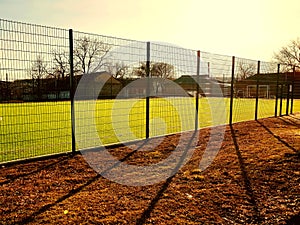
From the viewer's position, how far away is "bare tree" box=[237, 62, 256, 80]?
1012 cm

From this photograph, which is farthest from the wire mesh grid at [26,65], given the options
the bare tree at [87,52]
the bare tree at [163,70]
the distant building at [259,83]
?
the distant building at [259,83]

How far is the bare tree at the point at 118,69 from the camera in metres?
6.62

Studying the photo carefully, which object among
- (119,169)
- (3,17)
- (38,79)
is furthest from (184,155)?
(3,17)

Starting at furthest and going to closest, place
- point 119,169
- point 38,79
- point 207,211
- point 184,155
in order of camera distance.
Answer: point 184,155 < point 38,79 < point 119,169 < point 207,211

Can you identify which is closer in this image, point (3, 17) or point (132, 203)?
point (132, 203)

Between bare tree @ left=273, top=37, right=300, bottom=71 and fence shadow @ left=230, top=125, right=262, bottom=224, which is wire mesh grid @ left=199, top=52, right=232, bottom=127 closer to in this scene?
fence shadow @ left=230, top=125, right=262, bottom=224

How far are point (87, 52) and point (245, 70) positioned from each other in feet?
23.9

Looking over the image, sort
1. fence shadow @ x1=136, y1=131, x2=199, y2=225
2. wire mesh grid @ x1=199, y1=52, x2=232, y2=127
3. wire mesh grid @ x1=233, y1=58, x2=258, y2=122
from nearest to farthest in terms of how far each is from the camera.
Result: fence shadow @ x1=136, y1=131, x2=199, y2=225 → wire mesh grid @ x1=199, y1=52, x2=232, y2=127 → wire mesh grid @ x1=233, y1=58, x2=258, y2=122

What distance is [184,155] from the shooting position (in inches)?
220

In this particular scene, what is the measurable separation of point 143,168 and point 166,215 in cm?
180

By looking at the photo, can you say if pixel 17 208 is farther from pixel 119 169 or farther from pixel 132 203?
pixel 119 169

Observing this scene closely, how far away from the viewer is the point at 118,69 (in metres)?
6.91

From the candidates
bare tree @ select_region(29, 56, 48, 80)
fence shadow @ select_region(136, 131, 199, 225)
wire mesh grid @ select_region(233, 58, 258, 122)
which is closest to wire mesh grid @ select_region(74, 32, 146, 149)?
bare tree @ select_region(29, 56, 48, 80)

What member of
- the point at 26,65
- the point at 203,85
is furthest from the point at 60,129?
the point at 203,85
